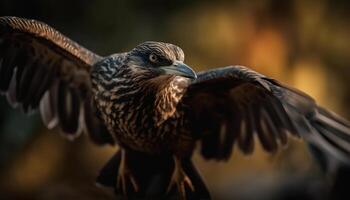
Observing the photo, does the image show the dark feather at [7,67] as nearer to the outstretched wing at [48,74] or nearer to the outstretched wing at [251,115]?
the outstretched wing at [48,74]

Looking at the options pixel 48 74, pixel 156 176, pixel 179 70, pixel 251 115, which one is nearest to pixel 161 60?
pixel 179 70

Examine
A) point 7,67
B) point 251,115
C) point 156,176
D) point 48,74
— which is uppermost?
point 7,67

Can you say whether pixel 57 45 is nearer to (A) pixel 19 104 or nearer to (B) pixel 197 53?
(A) pixel 19 104

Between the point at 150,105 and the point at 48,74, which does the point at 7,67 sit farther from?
the point at 150,105

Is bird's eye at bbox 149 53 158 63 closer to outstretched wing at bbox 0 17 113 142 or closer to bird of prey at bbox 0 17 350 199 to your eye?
bird of prey at bbox 0 17 350 199

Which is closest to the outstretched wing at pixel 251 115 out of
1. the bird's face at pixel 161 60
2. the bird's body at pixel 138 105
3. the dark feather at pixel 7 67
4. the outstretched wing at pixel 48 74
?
the bird's body at pixel 138 105

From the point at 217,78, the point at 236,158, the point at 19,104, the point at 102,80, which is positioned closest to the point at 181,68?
the point at 217,78

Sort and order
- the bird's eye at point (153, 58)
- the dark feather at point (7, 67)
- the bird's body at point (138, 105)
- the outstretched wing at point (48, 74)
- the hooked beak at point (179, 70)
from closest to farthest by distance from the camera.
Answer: the hooked beak at point (179, 70)
the bird's eye at point (153, 58)
the bird's body at point (138, 105)
the outstretched wing at point (48, 74)
the dark feather at point (7, 67)
